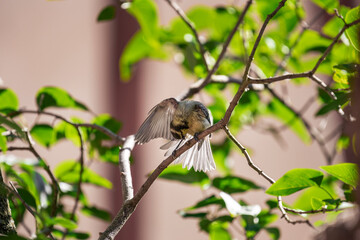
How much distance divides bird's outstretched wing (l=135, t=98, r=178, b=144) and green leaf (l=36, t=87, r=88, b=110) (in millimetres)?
197

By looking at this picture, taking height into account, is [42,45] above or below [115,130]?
above

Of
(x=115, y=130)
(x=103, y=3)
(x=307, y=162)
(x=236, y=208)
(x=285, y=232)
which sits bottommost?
(x=285, y=232)

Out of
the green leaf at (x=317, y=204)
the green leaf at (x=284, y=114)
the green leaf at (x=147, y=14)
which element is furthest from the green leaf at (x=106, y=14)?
the green leaf at (x=317, y=204)

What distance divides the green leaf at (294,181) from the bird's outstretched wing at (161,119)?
0.49 m

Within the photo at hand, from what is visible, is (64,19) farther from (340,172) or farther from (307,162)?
(340,172)

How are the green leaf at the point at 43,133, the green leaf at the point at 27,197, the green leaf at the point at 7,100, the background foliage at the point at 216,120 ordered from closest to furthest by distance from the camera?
1. the background foliage at the point at 216,120
2. the green leaf at the point at 27,197
3. the green leaf at the point at 7,100
4. the green leaf at the point at 43,133

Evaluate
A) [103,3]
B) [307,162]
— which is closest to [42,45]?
[103,3]

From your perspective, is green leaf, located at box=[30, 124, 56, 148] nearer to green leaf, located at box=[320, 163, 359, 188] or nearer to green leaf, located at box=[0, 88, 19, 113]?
green leaf, located at box=[0, 88, 19, 113]

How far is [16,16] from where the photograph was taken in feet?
8.96

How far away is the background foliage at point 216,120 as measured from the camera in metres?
0.96

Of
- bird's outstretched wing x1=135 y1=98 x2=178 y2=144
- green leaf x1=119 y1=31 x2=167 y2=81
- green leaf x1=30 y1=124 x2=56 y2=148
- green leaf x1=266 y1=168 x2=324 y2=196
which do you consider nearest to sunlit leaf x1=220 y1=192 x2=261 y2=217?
green leaf x1=266 y1=168 x2=324 y2=196

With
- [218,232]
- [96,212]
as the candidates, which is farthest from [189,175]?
[96,212]

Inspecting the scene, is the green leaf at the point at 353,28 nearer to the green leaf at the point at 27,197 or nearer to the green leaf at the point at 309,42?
the green leaf at the point at 309,42

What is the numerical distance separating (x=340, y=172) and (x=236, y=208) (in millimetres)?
274
